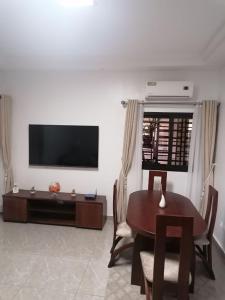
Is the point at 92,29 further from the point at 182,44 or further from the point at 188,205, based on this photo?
the point at 188,205

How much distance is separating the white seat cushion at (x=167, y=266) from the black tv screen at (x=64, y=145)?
2.08m

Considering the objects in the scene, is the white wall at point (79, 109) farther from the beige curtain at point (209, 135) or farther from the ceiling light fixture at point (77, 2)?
the ceiling light fixture at point (77, 2)

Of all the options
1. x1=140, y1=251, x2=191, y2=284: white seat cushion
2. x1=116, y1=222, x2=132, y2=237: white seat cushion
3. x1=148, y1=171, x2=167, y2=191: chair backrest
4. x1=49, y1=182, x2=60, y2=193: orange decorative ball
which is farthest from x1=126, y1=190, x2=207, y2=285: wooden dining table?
x1=49, y1=182, x2=60, y2=193: orange decorative ball

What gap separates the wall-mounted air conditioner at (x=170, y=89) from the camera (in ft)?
11.5

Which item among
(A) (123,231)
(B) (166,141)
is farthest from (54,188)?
(B) (166,141)

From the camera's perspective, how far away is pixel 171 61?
3.36 metres

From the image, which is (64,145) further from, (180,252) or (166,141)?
(180,252)

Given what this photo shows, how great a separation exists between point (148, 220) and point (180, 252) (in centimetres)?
56

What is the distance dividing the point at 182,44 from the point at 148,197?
2031 millimetres

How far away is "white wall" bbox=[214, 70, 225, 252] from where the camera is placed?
121 inches

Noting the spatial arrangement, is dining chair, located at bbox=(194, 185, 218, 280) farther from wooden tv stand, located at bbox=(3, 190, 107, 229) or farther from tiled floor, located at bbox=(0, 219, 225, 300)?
wooden tv stand, located at bbox=(3, 190, 107, 229)

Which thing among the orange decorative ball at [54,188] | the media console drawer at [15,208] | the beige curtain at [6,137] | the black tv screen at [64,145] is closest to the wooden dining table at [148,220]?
the black tv screen at [64,145]

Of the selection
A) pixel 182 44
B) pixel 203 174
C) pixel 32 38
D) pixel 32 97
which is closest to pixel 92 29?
pixel 32 38

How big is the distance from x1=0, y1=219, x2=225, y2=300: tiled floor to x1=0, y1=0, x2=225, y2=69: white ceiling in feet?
Answer: 8.76
